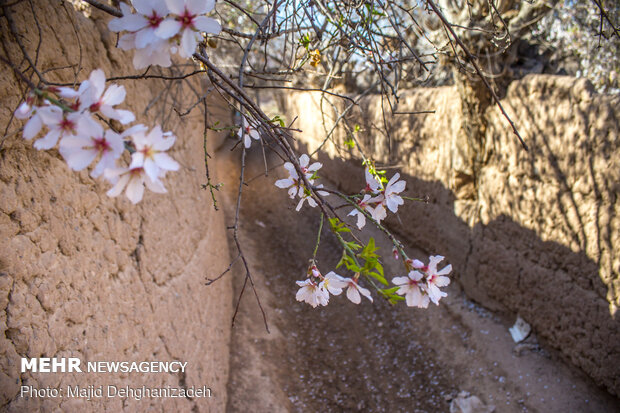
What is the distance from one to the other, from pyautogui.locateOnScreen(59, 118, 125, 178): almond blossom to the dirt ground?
1.95 metres

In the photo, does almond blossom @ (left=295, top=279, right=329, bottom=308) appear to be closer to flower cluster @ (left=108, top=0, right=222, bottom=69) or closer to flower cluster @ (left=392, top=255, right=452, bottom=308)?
flower cluster @ (left=392, top=255, right=452, bottom=308)

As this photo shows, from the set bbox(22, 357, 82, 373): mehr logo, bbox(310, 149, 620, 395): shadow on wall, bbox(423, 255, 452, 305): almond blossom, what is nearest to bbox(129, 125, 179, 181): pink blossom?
bbox(423, 255, 452, 305): almond blossom

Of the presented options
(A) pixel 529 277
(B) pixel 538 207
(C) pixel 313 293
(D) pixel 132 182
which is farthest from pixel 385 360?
(D) pixel 132 182

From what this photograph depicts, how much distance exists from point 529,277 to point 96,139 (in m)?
2.88

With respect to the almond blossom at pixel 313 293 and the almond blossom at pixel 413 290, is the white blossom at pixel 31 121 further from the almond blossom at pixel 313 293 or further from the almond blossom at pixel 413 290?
the almond blossom at pixel 413 290

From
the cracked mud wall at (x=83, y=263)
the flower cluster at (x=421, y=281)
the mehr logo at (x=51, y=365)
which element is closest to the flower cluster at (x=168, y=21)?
the cracked mud wall at (x=83, y=263)

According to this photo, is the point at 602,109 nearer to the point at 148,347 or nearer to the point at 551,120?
the point at 551,120

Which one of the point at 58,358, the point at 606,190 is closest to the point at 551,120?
the point at 606,190

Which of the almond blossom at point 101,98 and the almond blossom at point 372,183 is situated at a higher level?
the almond blossom at point 101,98

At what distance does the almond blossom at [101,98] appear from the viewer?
0.68 m

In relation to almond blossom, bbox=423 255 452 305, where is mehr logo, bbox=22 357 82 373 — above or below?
below

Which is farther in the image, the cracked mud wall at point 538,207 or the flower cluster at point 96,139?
the cracked mud wall at point 538,207

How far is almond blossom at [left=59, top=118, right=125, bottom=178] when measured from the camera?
0.64 meters

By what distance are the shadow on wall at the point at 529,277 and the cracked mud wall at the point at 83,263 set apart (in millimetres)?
1328
